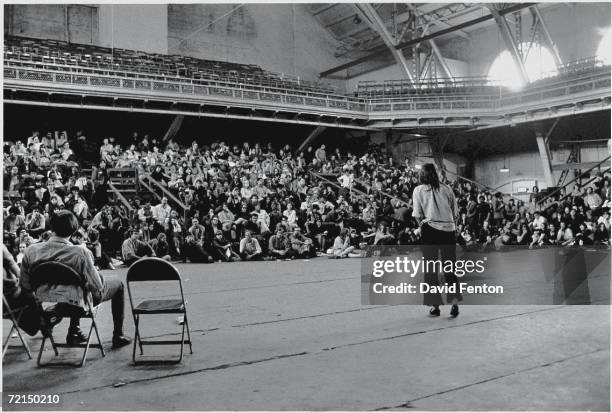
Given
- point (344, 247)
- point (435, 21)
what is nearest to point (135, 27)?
point (435, 21)

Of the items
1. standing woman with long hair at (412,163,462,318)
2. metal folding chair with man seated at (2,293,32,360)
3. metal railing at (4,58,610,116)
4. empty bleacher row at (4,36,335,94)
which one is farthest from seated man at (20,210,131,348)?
empty bleacher row at (4,36,335,94)

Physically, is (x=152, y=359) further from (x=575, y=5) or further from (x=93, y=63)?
(x=575, y=5)

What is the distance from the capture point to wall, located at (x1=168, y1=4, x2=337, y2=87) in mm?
25875

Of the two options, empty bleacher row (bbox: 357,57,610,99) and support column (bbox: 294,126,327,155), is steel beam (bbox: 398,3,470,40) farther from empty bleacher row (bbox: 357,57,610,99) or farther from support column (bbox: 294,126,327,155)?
support column (bbox: 294,126,327,155)

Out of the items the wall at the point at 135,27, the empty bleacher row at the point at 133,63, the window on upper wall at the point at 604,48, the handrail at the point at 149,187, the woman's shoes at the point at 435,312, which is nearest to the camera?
the woman's shoes at the point at 435,312

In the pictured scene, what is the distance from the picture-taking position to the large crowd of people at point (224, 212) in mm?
11680

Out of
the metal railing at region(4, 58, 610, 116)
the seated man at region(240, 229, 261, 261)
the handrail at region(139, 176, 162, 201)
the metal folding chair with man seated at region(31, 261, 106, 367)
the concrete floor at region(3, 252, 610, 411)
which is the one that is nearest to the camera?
the concrete floor at region(3, 252, 610, 411)

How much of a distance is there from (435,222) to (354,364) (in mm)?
2006

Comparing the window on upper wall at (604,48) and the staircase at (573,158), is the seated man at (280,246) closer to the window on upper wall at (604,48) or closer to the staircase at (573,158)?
the staircase at (573,158)

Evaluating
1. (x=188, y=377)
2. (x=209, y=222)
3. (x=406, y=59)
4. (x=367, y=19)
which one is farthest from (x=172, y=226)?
(x=406, y=59)

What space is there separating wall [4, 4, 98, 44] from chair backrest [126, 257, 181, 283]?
69.9 ft

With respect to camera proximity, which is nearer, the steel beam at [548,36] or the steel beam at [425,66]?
the steel beam at [548,36]

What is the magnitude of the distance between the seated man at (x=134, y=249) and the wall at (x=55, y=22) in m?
15.0

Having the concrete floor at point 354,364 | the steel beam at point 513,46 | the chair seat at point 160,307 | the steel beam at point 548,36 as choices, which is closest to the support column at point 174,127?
the steel beam at point 513,46
